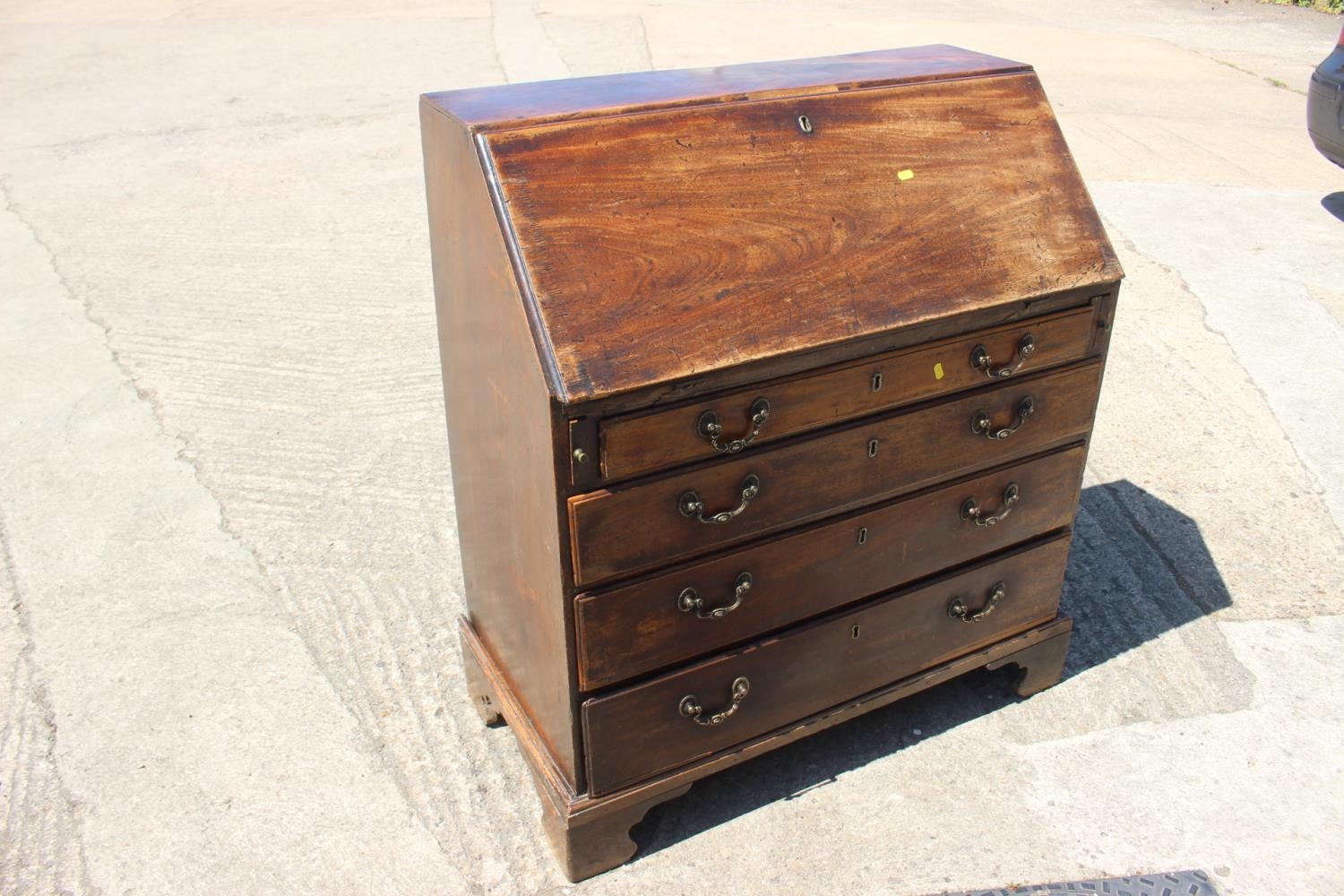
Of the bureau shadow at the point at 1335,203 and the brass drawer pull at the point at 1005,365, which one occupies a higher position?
the brass drawer pull at the point at 1005,365

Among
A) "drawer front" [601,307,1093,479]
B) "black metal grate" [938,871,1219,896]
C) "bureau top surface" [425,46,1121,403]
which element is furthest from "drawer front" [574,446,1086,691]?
"black metal grate" [938,871,1219,896]

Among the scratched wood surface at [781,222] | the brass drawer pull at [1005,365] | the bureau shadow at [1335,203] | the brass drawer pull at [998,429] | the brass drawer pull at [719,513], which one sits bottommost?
the bureau shadow at [1335,203]

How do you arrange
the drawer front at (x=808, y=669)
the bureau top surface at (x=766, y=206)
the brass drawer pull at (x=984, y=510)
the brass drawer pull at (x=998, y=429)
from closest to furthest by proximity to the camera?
1. the bureau top surface at (x=766, y=206)
2. the drawer front at (x=808, y=669)
3. the brass drawer pull at (x=998, y=429)
4. the brass drawer pull at (x=984, y=510)

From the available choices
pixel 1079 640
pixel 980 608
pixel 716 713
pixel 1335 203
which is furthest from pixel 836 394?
pixel 1335 203

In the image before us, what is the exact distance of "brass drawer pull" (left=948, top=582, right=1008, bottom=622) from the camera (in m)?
2.87

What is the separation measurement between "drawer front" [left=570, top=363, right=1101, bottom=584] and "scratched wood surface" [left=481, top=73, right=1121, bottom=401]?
Result: 251 millimetres

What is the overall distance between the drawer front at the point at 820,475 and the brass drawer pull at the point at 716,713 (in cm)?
37

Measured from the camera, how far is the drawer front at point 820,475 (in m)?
2.24

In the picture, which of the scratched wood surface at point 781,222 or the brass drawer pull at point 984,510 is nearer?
the scratched wood surface at point 781,222

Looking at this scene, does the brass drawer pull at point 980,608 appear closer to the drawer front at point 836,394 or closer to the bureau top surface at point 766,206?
the drawer front at point 836,394

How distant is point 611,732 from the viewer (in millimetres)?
2473

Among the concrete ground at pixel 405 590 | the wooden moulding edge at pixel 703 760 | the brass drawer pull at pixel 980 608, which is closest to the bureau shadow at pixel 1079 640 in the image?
the concrete ground at pixel 405 590

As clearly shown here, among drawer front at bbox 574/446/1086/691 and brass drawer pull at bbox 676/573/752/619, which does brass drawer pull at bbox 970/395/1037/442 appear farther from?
brass drawer pull at bbox 676/573/752/619

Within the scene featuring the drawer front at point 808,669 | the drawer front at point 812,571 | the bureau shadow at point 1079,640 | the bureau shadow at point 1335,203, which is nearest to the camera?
the drawer front at point 812,571
